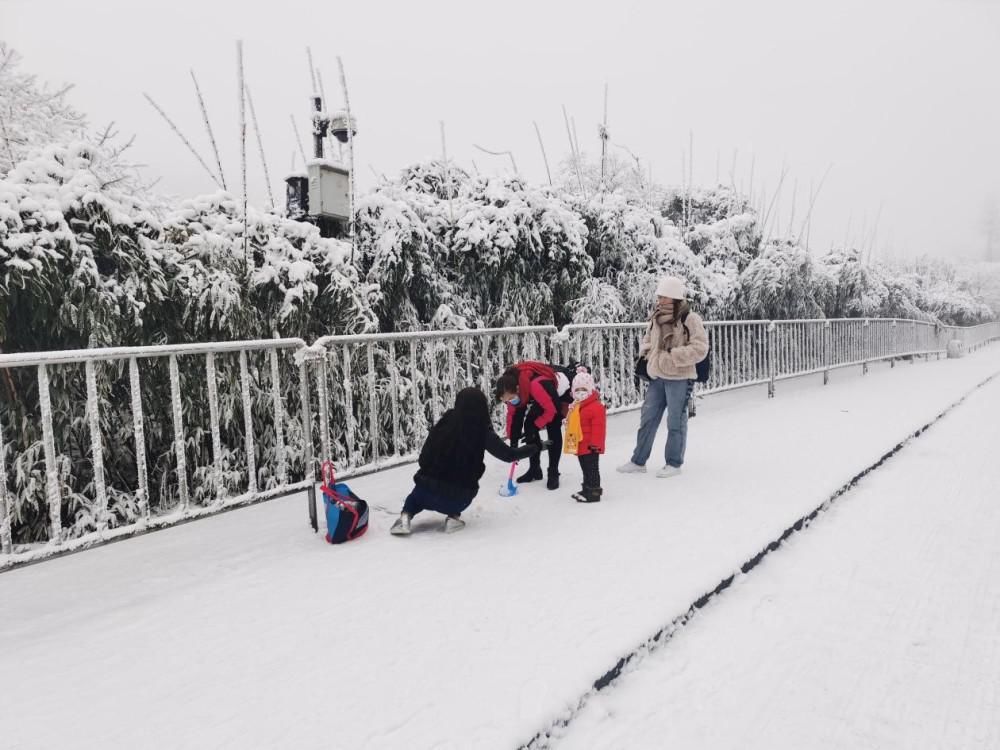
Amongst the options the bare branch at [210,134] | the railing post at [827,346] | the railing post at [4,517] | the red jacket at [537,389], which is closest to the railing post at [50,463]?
the railing post at [4,517]

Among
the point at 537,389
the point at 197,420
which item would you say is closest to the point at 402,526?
the point at 537,389

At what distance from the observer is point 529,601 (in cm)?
277

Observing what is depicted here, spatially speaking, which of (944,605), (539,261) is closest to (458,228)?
(539,261)

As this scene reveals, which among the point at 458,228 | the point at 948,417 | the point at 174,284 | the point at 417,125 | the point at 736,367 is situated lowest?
the point at 948,417

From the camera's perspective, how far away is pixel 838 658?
2312 millimetres

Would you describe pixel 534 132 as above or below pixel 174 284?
above

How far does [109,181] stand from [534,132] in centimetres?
592

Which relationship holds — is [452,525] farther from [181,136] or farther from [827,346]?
[827,346]

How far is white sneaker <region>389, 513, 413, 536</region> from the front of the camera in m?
3.73

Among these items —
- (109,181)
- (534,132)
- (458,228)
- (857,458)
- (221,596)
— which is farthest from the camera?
(534,132)

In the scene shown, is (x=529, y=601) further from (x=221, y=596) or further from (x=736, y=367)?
(x=736, y=367)

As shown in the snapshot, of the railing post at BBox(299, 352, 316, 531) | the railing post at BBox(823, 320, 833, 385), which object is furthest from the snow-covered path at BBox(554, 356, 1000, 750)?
the railing post at BBox(823, 320, 833, 385)

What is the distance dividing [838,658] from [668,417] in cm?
299

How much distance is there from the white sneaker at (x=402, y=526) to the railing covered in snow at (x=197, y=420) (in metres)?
0.52
